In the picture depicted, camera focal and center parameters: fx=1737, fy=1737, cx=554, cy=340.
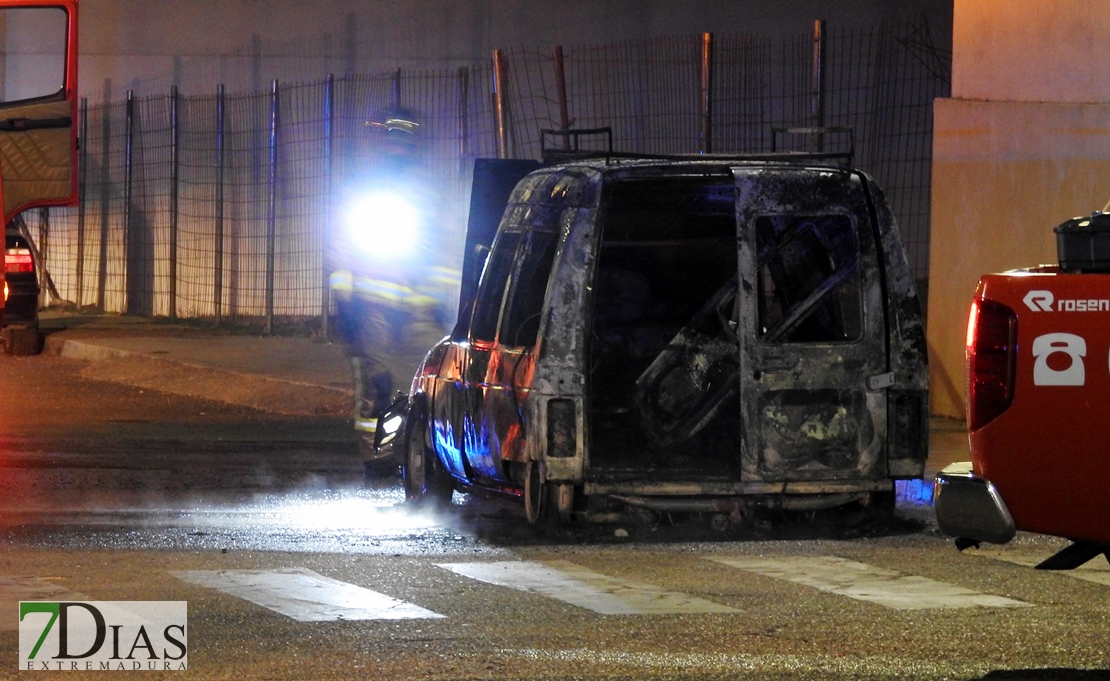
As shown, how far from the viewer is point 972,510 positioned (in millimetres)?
5660

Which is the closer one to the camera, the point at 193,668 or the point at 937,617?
the point at 193,668

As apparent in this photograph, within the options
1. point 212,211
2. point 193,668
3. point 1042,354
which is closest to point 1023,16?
point 1042,354

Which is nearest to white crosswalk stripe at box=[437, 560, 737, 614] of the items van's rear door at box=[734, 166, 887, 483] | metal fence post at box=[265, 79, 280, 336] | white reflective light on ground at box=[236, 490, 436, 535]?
van's rear door at box=[734, 166, 887, 483]

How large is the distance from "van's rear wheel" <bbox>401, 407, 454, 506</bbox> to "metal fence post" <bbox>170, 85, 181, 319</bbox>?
12.4m

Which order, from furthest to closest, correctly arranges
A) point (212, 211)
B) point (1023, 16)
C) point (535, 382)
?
point (212, 211) < point (1023, 16) < point (535, 382)

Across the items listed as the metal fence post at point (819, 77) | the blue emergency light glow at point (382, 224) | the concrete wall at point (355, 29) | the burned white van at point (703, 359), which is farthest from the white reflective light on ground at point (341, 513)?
the concrete wall at point (355, 29)

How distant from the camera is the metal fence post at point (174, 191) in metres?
21.6

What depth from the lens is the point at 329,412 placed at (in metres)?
14.5

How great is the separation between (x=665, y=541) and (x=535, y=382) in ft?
3.74

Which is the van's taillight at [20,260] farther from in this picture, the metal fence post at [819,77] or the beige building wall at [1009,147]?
the beige building wall at [1009,147]

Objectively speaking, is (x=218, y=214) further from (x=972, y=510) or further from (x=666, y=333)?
(x=972, y=510)

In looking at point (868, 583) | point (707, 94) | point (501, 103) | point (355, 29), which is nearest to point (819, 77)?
point (707, 94)

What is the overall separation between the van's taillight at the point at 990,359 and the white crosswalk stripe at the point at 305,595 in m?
2.38

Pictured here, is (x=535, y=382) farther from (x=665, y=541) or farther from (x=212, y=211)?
(x=212, y=211)
